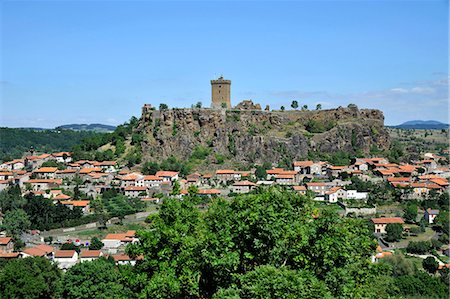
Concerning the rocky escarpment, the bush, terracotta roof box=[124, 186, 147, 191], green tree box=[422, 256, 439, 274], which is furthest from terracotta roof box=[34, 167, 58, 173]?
green tree box=[422, 256, 439, 274]

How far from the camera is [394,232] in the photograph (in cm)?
3241

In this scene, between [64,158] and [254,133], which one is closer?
[254,133]

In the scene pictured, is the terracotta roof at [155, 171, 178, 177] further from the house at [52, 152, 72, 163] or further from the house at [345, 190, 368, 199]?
the house at [345, 190, 368, 199]

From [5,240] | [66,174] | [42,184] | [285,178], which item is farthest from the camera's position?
[66,174]

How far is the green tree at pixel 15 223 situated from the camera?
105ft

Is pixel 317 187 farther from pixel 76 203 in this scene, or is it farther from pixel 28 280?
pixel 28 280

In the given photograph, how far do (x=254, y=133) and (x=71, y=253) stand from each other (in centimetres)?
2815

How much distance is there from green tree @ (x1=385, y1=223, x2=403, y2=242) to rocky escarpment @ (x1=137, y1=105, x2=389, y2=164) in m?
20.4

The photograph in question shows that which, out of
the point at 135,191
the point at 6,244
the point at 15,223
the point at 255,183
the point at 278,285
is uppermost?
the point at 278,285

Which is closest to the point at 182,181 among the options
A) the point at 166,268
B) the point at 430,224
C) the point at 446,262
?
the point at 430,224

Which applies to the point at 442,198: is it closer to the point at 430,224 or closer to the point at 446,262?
the point at 430,224

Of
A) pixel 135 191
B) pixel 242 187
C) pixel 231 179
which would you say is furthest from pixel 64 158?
pixel 242 187

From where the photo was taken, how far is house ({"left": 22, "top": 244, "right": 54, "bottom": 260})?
27.8 meters

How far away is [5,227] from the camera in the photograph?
32.4 metres
